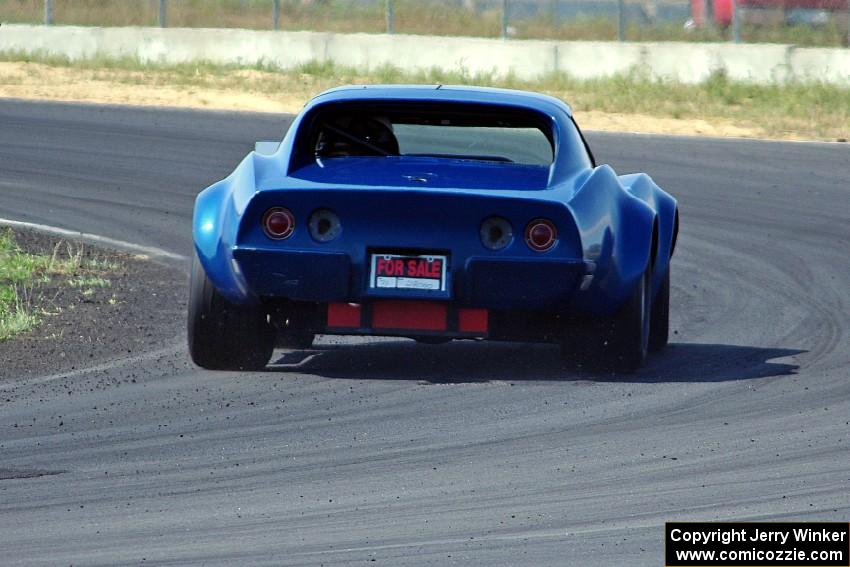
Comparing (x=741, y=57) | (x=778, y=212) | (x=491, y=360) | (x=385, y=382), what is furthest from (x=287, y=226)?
(x=741, y=57)

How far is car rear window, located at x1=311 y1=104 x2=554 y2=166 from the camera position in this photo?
8.48 m

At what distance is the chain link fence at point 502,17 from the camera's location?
86.8 feet

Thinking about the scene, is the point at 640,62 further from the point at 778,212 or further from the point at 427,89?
the point at 427,89

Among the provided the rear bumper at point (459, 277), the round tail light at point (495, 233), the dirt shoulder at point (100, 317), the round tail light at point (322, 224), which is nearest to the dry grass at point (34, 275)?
the dirt shoulder at point (100, 317)

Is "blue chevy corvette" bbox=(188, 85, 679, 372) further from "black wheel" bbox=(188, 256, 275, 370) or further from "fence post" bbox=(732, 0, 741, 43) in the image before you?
"fence post" bbox=(732, 0, 741, 43)

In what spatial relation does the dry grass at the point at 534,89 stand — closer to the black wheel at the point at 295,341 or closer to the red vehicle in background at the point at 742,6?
the red vehicle in background at the point at 742,6

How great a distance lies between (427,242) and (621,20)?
67.7 ft

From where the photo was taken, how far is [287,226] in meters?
7.65

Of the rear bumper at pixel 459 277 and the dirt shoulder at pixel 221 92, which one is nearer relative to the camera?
the rear bumper at pixel 459 277

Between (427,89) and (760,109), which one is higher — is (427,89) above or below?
above

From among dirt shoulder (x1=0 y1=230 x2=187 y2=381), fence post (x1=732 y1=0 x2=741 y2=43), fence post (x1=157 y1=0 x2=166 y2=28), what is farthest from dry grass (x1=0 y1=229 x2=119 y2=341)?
fence post (x1=157 y1=0 x2=166 y2=28)

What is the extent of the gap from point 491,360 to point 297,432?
2101 mm

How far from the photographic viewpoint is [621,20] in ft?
90.5

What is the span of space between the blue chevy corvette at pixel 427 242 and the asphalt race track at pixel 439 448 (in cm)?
29
